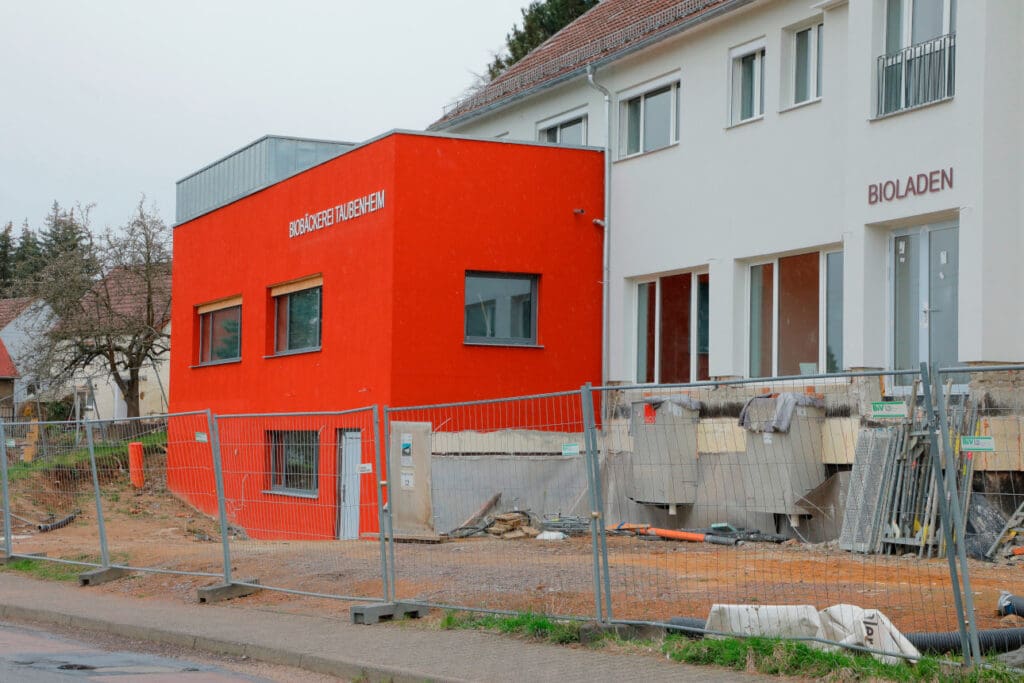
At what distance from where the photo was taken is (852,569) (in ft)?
27.6

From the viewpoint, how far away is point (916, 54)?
15516 millimetres

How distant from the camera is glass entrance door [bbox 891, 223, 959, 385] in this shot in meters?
15.1

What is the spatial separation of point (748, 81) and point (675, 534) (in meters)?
11.7

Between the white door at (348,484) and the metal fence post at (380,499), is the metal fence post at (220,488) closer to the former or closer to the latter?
the white door at (348,484)

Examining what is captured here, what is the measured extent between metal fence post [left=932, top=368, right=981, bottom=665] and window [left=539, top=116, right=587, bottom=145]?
16033 mm

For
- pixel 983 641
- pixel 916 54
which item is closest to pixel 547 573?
pixel 983 641

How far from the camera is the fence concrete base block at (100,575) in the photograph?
15.0m

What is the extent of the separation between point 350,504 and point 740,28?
34.9 ft

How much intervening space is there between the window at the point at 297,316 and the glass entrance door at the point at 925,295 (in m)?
10.7

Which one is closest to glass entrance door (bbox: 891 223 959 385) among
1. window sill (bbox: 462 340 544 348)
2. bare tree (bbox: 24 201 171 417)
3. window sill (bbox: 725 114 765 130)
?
window sill (bbox: 725 114 765 130)

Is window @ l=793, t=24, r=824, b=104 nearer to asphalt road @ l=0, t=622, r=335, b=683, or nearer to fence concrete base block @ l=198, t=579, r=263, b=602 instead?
fence concrete base block @ l=198, t=579, r=263, b=602

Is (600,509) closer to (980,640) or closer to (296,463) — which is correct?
(980,640)

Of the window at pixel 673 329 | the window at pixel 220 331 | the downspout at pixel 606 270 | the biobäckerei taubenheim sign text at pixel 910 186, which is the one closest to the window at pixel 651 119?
the downspout at pixel 606 270

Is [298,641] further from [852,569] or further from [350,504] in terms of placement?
[852,569]
